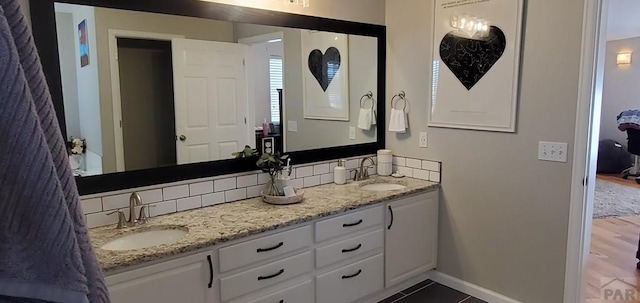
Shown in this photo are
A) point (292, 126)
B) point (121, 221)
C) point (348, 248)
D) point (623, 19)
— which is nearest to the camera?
point (121, 221)

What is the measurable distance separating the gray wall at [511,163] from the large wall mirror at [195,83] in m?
0.35

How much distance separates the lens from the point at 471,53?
2.85 meters

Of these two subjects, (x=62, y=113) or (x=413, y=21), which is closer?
(x=62, y=113)

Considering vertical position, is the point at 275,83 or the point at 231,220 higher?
the point at 275,83

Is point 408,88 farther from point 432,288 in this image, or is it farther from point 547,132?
point 432,288

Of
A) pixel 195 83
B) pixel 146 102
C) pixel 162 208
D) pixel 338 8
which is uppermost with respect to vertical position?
pixel 338 8

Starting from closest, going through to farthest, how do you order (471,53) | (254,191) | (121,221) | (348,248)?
(121,221), (348,248), (254,191), (471,53)

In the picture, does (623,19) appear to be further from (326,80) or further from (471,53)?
(326,80)

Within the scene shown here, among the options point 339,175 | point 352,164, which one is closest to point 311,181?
point 339,175

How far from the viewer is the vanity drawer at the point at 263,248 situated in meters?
2.06

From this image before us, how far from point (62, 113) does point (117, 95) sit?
10.8 inches

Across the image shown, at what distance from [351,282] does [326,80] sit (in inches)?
57.3

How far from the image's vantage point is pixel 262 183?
9.11 feet

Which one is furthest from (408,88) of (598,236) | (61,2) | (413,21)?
(598,236)
